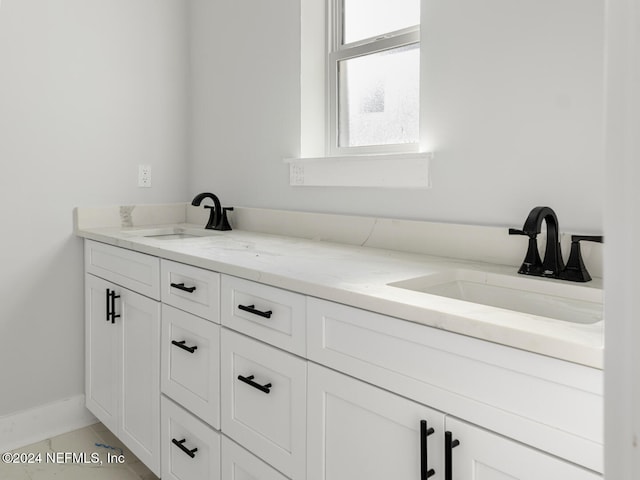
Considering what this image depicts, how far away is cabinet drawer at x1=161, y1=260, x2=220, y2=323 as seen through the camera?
5.29 feet

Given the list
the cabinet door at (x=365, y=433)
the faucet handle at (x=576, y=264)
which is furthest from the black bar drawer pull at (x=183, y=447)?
the faucet handle at (x=576, y=264)

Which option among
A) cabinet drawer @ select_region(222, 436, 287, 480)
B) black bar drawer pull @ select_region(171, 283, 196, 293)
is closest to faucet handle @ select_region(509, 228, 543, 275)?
cabinet drawer @ select_region(222, 436, 287, 480)

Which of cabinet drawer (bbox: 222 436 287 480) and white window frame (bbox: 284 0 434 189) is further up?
white window frame (bbox: 284 0 434 189)

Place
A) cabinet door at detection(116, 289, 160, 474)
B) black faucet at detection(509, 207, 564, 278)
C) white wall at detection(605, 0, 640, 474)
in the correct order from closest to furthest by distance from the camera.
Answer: white wall at detection(605, 0, 640, 474) < black faucet at detection(509, 207, 564, 278) < cabinet door at detection(116, 289, 160, 474)

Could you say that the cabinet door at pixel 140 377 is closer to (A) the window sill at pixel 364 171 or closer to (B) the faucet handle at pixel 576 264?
(A) the window sill at pixel 364 171

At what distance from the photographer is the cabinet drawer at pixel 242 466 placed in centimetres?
143

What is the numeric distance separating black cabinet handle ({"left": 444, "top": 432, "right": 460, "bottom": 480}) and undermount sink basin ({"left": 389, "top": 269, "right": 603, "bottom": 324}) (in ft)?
1.31

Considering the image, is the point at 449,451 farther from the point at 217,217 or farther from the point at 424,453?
the point at 217,217

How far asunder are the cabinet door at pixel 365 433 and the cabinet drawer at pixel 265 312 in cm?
10

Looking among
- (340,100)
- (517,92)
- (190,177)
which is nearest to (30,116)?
(190,177)

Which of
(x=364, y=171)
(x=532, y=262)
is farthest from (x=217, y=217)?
(x=532, y=262)

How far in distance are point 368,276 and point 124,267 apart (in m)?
1.17

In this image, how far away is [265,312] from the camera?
1.40m

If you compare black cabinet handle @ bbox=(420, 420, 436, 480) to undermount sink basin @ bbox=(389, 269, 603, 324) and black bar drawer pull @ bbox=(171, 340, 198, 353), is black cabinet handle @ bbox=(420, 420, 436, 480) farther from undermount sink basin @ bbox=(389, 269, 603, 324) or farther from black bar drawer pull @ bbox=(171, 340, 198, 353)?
black bar drawer pull @ bbox=(171, 340, 198, 353)
